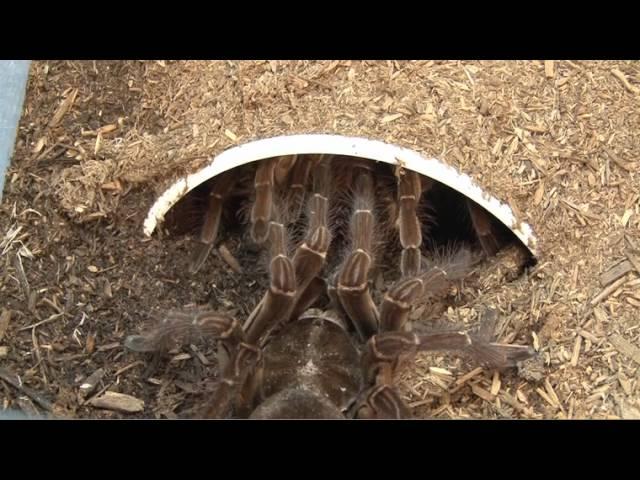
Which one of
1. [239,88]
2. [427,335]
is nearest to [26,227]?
[239,88]

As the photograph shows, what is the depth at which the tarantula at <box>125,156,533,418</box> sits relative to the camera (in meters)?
2.73

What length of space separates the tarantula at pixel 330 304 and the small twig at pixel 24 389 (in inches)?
13.5

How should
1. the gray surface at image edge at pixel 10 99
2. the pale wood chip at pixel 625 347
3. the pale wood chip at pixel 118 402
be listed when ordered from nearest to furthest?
the pale wood chip at pixel 625 347, the pale wood chip at pixel 118 402, the gray surface at image edge at pixel 10 99

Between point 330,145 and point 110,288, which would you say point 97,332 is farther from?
point 330,145

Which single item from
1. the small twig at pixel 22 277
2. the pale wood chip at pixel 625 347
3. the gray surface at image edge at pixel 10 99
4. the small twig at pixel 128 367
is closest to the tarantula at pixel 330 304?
the small twig at pixel 128 367

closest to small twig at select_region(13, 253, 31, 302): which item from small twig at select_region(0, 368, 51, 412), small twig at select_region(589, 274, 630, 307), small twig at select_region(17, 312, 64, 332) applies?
small twig at select_region(17, 312, 64, 332)

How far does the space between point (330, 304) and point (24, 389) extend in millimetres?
1168

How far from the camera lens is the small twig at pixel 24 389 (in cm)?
274

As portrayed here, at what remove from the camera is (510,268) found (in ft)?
10.3

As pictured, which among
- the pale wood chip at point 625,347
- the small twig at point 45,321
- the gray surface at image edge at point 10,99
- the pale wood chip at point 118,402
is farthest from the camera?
the gray surface at image edge at point 10,99

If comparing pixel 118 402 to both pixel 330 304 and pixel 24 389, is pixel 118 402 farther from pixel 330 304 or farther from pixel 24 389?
pixel 330 304

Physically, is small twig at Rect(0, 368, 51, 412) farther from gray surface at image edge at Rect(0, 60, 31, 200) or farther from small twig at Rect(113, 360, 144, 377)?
gray surface at image edge at Rect(0, 60, 31, 200)

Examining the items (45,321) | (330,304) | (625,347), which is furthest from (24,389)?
(625,347)

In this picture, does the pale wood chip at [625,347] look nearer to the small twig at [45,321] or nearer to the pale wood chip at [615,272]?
the pale wood chip at [615,272]
